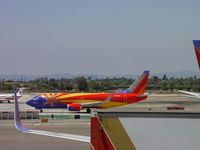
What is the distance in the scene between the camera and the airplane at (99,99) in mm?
47875

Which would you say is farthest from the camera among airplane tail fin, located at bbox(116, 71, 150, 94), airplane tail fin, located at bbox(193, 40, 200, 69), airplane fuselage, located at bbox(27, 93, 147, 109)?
airplane tail fin, located at bbox(116, 71, 150, 94)

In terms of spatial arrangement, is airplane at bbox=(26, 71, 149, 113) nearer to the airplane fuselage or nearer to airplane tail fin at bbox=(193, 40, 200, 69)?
the airplane fuselage

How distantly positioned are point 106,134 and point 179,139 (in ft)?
4.08

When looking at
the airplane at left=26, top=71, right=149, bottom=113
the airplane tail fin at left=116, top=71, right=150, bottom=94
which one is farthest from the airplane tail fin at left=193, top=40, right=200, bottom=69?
the airplane tail fin at left=116, top=71, right=150, bottom=94

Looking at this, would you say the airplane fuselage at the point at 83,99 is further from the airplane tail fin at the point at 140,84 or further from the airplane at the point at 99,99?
the airplane tail fin at the point at 140,84

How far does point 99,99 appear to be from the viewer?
48.3m

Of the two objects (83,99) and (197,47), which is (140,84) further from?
(197,47)

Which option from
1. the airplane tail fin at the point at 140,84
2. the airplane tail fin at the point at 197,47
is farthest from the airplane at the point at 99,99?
the airplane tail fin at the point at 197,47

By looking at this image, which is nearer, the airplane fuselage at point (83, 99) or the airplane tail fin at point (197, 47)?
the airplane tail fin at point (197, 47)

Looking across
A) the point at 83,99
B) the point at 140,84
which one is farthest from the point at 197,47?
the point at 83,99

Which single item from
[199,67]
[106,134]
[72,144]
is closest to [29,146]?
[72,144]

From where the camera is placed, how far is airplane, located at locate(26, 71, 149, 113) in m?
47.9

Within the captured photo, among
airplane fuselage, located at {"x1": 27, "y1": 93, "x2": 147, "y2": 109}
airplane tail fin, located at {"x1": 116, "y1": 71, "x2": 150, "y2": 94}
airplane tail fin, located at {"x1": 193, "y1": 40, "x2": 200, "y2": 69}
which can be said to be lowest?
airplane fuselage, located at {"x1": 27, "y1": 93, "x2": 147, "y2": 109}

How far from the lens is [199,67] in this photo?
54.8 feet
